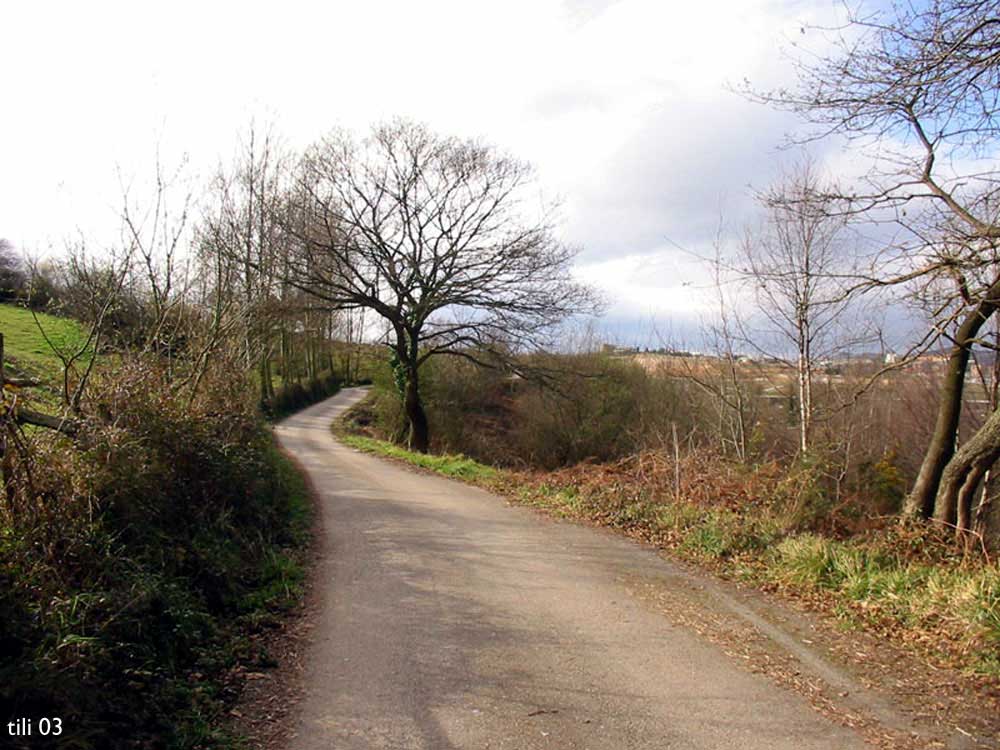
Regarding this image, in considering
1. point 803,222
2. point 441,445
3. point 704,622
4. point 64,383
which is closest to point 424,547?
point 704,622

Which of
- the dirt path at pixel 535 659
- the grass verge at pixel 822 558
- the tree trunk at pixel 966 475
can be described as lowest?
the dirt path at pixel 535 659

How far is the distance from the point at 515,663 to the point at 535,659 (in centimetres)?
18

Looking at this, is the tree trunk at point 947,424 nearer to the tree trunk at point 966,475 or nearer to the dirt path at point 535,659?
the tree trunk at point 966,475

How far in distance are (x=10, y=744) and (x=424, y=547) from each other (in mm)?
6104

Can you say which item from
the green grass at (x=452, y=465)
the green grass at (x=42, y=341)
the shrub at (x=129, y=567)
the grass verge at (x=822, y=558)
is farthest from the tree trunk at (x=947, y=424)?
the green grass at (x=42, y=341)

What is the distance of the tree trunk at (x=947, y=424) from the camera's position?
29.4ft

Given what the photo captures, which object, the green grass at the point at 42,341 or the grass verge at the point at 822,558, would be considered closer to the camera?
the grass verge at the point at 822,558

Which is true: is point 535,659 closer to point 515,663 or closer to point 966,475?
point 515,663

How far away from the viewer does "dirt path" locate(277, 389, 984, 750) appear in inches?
174

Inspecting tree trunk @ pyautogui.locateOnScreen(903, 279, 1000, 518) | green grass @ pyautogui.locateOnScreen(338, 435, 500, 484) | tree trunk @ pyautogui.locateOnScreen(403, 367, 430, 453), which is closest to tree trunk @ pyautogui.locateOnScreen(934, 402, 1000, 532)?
tree trunk @ pyautogui.locateOnScreen(903, 279, 1000, 518)

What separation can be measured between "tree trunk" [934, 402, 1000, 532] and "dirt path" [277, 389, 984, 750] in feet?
10.6

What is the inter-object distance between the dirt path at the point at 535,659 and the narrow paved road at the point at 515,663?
2 cm

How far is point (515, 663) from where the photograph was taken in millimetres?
5480

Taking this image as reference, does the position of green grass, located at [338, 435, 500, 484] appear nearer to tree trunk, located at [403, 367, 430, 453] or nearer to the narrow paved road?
tree trunk, located at [403, 367, 430, 453]
